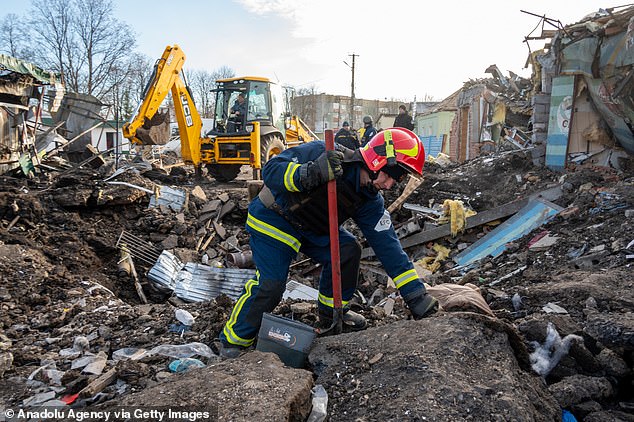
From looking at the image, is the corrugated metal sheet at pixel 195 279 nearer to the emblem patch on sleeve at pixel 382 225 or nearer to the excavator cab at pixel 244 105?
the emblem patch on sleeve at pixel 382 225

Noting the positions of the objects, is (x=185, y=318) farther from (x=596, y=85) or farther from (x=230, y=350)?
(x=596, y=85)

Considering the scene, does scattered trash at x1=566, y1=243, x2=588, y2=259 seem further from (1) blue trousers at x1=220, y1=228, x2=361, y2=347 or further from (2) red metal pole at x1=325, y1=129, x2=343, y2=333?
(2) red metal pole at x1=325, y1=129, x2=343, y2=333

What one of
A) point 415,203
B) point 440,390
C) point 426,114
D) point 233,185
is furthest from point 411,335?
point 426,114

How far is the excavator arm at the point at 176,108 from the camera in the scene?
29.5ft

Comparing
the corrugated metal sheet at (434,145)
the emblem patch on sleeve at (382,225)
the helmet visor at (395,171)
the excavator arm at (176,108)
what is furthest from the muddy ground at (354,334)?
the corrugated metal sheet at (434,145)

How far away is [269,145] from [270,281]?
7.91m

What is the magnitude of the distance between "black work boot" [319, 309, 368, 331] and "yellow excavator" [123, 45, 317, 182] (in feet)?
23.6

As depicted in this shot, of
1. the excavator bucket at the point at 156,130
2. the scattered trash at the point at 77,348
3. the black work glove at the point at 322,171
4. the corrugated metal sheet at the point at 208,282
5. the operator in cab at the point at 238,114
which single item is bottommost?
the corrugated metal sheet at the point at 208,282

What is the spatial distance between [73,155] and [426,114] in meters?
20.3

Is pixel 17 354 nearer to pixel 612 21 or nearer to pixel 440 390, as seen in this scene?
pixel 440 390

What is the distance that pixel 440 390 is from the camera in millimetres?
1869

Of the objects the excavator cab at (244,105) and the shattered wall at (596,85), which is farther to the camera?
the excavator cab at (244,105)

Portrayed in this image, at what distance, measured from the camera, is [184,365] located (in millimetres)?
2584

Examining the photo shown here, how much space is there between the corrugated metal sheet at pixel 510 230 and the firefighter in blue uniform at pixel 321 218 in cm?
367
